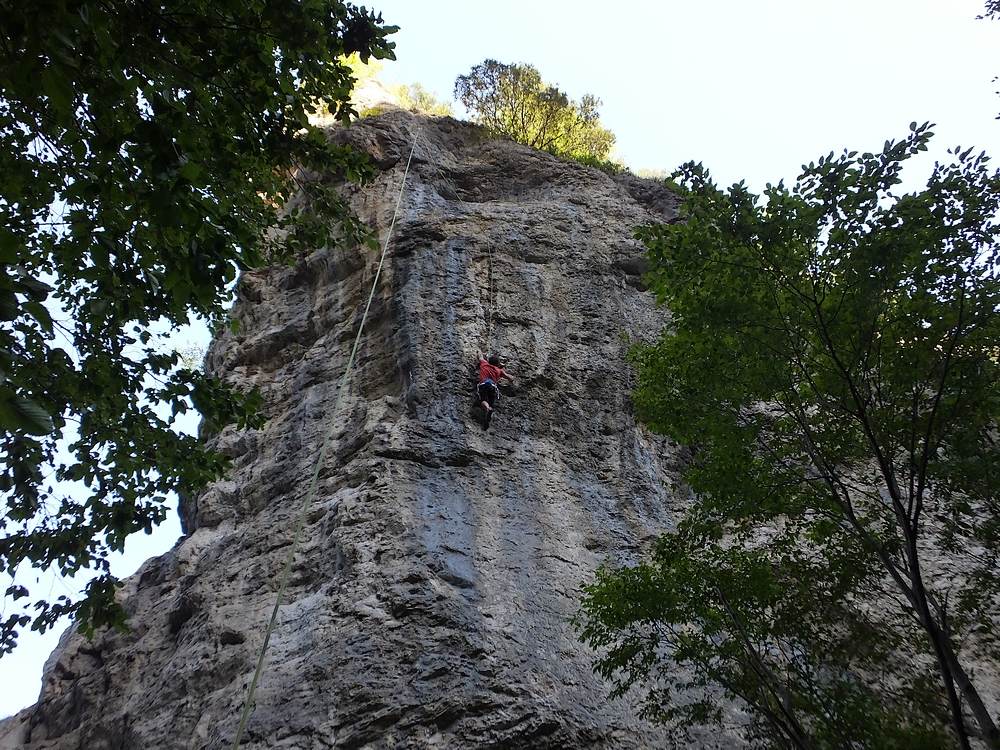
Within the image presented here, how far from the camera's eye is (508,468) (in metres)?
9.05

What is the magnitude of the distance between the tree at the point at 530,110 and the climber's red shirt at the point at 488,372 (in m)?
11.5

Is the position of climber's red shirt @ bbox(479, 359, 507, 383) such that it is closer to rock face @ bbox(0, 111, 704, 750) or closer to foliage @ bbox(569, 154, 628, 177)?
rock face @ bbox(0, 111, 704, 750)

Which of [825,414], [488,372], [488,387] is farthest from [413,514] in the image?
[825,414]

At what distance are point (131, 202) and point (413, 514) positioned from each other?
458 centimetres

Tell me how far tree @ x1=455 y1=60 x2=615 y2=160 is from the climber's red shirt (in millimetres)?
11523

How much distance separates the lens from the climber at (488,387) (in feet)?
31.3

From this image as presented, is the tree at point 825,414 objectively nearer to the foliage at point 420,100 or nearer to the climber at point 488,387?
the climber at point 488,387

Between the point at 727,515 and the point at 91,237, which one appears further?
the point at 727,515

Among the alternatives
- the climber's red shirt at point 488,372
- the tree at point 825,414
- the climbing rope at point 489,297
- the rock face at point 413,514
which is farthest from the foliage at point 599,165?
the tree at point 825,414

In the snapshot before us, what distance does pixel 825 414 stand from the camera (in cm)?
593

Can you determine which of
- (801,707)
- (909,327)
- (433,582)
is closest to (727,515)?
(801,707)

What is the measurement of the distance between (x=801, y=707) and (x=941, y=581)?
11.6 ft

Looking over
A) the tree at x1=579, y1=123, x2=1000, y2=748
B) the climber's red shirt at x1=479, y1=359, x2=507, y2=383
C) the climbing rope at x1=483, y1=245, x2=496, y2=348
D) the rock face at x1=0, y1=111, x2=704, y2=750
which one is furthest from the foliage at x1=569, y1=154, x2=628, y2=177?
the tree at x1=579, y1=123, x2=1000, y2=748

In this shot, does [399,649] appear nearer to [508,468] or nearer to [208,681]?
[208,681]
